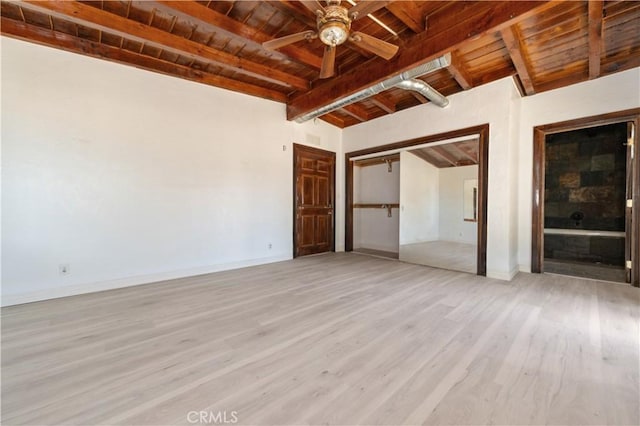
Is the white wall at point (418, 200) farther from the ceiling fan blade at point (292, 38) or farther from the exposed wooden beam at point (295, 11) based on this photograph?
the ceiling fan blade at point (292, 38)

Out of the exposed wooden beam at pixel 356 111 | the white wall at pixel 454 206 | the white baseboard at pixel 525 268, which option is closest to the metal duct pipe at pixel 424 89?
the exposed wooden beam at pixel 356 111

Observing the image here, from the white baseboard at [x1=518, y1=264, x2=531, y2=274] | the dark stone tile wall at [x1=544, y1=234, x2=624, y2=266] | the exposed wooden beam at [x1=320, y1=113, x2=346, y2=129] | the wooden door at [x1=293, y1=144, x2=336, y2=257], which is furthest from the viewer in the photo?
the exposed wooden beam at [x1=320, y1=113, x2=346, y2=129]

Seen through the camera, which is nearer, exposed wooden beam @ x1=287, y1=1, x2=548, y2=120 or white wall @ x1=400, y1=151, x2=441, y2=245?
exposed wooden beam @ x1=287, y1=1, x2=548, y2=120

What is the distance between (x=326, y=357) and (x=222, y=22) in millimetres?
3645

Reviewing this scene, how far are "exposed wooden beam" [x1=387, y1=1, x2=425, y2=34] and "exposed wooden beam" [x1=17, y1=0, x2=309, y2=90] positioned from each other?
2113 mm

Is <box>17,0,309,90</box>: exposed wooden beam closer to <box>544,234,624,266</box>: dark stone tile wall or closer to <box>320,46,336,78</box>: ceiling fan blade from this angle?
<box>320,46,336,78</box>: ceiling fan blade

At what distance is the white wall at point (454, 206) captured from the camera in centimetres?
766

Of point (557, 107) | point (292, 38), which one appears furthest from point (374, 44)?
point (557, 107)

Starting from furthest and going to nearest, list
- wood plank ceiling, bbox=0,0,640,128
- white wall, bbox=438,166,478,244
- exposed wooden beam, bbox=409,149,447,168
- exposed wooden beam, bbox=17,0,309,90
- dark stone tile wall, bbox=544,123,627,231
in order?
white wall, bbox=438,166,478,244 → exposed wooden beam, bbox=409,149,447,168 → dark stone tile wall, bbox=544,123,627,231 → wood plank ceiling, bbox=0,0,640,128 → exposed wooden beam, bbox=17,0,309,90

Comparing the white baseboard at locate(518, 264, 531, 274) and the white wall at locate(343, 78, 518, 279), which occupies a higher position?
the white wall at locate(343, 78, 518, 279)

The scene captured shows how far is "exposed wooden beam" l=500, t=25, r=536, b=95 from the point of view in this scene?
2.95 metres

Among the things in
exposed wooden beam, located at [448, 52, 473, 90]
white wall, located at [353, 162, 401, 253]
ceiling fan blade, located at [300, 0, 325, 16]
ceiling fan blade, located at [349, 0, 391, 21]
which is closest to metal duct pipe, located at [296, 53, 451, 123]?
exposed wooden beam, located at [448, 52, 473, 90]

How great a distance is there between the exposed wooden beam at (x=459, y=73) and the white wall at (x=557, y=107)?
118cm

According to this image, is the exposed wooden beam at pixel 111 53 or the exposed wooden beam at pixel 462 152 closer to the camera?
the exposed wooden beam at pixel 111 53
